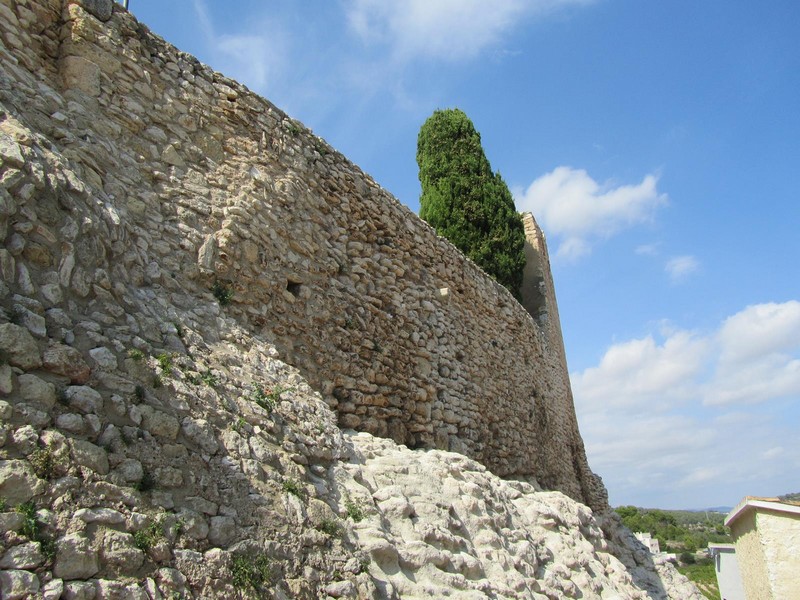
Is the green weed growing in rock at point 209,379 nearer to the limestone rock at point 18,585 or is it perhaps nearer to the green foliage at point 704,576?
the limestone rock at point 18,585

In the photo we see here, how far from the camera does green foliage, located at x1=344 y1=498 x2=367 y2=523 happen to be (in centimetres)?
416

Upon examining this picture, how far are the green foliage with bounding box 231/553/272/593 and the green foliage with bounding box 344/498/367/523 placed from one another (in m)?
0.99

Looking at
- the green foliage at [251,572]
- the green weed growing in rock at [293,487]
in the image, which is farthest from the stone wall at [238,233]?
the green foliage at [251,572]

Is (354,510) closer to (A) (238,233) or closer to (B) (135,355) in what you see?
(B) (135,355)

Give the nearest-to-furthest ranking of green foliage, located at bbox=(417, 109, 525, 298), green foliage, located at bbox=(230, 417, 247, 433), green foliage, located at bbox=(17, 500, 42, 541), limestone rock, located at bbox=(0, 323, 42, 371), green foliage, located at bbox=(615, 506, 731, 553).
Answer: green foliage, located at bbox=(17, 500, 42, 541) < limestone rock, located at bbox=(0, 323, 42, 371) < green foliage, located at bbox=(230, 417, 247, 433) < green foliage, located at bbox=(417, 109, 525, 298) < green foliage, located at bbox=(615, 506, 731, 553)

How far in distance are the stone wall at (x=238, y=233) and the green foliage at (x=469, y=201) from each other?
5414mm

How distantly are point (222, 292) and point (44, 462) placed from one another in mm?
2745

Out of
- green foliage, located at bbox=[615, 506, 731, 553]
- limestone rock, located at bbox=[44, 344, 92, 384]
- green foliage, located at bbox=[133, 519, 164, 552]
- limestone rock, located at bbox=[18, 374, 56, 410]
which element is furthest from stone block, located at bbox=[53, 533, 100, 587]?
green foliage, located at bbox=[615, 506, 731, 553]

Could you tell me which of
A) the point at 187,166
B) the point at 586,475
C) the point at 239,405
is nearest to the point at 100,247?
the point at 239,405

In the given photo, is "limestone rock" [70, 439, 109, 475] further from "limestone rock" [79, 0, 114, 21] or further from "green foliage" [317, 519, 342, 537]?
"limestone rock" [79, 0, 114, 21]

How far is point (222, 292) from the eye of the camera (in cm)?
531

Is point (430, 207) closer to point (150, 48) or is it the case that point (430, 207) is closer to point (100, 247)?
point (150, 48)

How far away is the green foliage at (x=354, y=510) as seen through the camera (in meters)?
4.16

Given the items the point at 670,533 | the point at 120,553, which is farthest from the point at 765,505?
the point at 670,533
